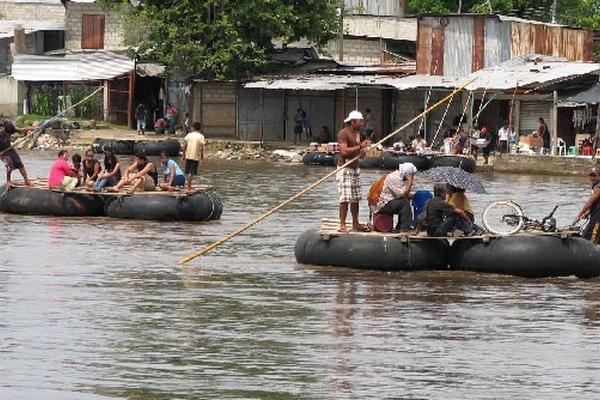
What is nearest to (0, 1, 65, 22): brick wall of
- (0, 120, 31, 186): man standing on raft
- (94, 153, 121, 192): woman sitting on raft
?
(0, 120, 31, 186): man standing on raft

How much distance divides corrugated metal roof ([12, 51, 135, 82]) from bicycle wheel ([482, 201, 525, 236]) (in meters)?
42.1

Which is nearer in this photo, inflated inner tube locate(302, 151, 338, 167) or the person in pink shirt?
the person in pink shirt

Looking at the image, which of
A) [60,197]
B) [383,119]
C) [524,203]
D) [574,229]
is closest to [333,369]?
[574,229]

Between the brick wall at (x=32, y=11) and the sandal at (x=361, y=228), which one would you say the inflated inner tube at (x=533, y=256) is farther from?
the brick wall at (x=32, y=11)

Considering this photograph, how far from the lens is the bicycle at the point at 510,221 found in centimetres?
2138

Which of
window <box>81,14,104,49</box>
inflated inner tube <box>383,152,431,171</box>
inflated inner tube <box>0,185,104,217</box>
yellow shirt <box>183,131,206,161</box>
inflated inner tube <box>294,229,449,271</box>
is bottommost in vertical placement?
inflated inner tube <box>383,152,431,171</box>

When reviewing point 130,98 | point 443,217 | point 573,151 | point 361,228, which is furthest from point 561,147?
point 443,217

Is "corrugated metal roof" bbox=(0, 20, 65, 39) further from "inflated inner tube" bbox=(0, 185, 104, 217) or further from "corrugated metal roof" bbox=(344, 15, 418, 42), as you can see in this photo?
"inflated inner tube" bbox=(0, 185, 104, 217)

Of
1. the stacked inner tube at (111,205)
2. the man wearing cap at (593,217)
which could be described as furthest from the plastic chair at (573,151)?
the man wearing cap at (593,217)

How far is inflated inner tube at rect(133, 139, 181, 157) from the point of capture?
51.7m

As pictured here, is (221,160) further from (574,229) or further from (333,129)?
(574,229)

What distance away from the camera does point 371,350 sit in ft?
53.5

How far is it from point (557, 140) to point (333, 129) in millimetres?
11012

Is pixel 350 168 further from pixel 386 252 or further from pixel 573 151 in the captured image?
pixel 573 151
